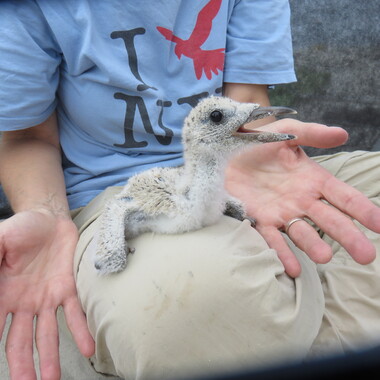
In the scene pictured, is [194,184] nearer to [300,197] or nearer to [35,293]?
[300,197]

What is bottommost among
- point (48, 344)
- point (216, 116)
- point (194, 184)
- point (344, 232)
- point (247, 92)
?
point (48, 344)

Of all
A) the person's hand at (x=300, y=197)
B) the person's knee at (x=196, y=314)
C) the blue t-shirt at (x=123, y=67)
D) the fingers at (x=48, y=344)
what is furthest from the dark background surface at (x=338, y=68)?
the fingers at (x=48, y=344)

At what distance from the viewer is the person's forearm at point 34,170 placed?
5.50ft

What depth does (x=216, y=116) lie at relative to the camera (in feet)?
4.65

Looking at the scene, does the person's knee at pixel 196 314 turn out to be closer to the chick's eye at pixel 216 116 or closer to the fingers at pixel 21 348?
the fingers at pixel 21 348

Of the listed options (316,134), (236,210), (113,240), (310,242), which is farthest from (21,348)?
(316,134)

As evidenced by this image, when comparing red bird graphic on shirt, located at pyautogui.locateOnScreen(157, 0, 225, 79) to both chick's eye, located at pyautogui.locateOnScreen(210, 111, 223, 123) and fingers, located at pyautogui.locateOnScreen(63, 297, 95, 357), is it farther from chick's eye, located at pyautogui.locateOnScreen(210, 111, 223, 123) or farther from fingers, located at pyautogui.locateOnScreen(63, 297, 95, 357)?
fingers, located at pyautogui.locateOnScreen(63, 297, 95, 357)

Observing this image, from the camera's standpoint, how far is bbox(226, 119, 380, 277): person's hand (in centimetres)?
138

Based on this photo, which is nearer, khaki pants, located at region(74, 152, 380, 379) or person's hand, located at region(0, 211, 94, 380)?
khaki pants, located at region(74, 152, 380, 379)

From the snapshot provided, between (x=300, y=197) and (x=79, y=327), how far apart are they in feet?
3.05

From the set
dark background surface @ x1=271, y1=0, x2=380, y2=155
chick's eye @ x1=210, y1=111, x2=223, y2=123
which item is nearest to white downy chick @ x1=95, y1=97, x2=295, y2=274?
chick's eye @ x1=210, y1=111, x2=223, y2=123

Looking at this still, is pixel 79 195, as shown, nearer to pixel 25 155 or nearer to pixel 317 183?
pixel 25 155

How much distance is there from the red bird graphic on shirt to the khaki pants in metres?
0.79

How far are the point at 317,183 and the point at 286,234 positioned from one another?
9.0 inches
